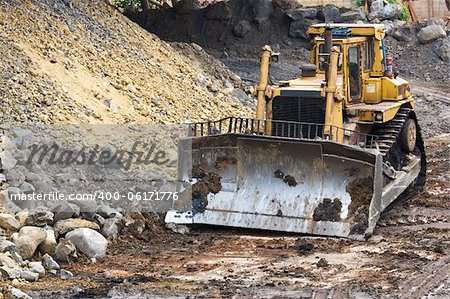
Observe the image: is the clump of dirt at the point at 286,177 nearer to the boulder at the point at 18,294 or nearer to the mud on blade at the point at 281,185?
the mud on blade at the point at 281,185

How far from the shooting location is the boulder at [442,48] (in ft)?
97.7

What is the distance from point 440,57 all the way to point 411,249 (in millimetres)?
18854

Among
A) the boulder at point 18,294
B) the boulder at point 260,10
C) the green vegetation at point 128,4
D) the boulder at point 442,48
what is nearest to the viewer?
the boulder at point 18,294

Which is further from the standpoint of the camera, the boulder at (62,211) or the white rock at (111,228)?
the white rock at (111,228)

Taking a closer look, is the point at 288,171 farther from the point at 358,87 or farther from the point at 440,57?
the point at 440,57

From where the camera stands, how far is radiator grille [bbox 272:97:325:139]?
1345cm

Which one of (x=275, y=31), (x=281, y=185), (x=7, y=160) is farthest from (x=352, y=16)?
(x=7, y=160)

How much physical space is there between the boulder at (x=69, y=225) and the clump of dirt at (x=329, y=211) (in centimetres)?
Answer: 280

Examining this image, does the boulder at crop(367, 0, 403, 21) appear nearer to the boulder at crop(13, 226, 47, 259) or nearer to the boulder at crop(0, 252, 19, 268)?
the boulder at crop(13, 226, 47, 259)

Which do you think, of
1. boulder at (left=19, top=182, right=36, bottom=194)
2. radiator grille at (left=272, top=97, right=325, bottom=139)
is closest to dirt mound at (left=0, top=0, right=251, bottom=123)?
boulder at (left=19, top=182, right=36, bottom=194)

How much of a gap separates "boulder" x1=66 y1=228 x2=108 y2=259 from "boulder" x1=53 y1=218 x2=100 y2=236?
4.6 inches

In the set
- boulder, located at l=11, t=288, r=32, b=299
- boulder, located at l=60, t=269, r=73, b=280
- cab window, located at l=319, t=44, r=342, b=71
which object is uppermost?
cab window, located at l=319, t=44, r=342, b=71

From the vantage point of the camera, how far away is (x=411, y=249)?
39.0 feet

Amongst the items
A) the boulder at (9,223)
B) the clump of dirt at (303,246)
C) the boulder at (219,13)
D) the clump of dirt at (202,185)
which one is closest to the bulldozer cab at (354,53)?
the clump of dirt at (202,185)
